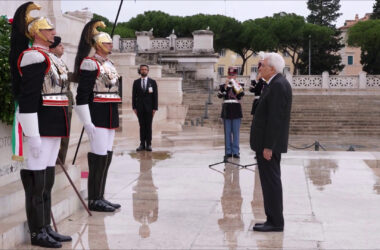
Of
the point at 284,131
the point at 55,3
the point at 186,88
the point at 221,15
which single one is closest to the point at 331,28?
the point at 221,15

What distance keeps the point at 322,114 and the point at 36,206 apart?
21.0 meters

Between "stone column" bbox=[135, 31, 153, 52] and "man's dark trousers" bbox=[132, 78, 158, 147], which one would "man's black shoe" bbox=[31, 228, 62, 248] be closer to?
"man's dark trousers" bbox=[132, 78, 158, 147]

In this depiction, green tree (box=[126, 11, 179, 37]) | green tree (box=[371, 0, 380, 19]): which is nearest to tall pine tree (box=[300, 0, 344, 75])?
green tree (box=[371, 0, 380, 19])

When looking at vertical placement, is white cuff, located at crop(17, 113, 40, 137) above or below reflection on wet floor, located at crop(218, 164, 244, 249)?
above

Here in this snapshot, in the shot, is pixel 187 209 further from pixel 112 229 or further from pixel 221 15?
pixel 221 15

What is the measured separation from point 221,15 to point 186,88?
31.9m

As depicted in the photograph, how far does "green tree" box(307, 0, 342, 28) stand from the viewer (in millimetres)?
68625

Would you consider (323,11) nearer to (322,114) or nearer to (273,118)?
(322,114)

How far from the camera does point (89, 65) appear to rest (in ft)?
20.1

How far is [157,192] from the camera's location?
7684 millimetres

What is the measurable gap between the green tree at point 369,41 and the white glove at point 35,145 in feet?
181

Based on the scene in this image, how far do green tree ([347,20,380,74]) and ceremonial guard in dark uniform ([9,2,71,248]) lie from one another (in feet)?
180

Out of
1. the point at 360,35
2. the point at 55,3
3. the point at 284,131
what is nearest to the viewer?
the point at 284,131

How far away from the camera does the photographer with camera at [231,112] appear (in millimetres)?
10930
